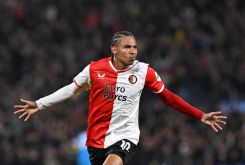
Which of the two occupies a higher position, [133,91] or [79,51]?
[133,91]

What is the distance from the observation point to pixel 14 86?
17453 mm

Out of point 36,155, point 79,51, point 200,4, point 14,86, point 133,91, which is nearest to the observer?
point 133,91

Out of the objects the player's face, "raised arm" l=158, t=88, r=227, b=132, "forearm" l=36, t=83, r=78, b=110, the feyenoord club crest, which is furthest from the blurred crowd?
the player's face

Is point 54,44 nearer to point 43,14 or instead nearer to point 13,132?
point 43,14

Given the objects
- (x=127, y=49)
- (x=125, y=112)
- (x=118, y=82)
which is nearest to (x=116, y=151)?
(x=125, y=112)

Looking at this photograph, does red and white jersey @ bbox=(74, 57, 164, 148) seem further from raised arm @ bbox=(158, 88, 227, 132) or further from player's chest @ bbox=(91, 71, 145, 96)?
raised arm @ bbox=(158, 88, 227, 132)

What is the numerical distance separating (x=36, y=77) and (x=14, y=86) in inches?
21.6

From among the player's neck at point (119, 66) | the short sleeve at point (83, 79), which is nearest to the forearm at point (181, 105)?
the player's neck at point (119, 66)

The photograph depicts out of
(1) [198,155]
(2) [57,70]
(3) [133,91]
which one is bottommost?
(1) [198,155]

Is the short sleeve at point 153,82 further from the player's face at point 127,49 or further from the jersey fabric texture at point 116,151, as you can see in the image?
the jersey fabric texture at point 116,151

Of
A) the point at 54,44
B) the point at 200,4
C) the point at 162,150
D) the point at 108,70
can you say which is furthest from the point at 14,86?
the point at 108,70

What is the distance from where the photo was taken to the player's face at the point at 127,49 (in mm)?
8773

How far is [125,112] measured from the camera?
347 inches

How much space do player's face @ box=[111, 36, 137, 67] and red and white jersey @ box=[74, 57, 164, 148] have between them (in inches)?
7.7
